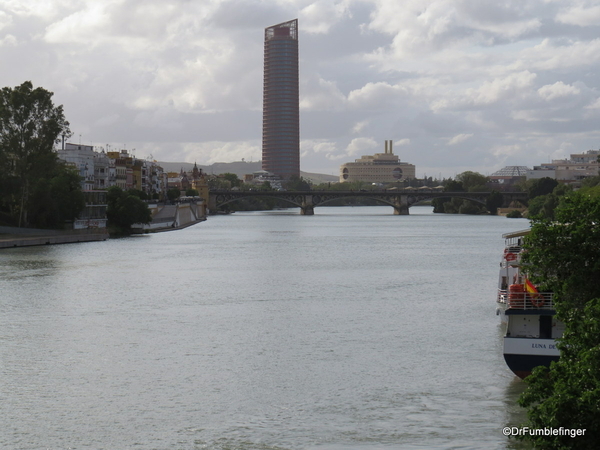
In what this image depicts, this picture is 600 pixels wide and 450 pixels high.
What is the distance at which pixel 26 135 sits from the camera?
57312 millimetres

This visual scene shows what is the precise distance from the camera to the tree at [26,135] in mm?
57156

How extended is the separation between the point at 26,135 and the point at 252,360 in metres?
41.1

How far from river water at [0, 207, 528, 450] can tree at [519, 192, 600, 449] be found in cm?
207

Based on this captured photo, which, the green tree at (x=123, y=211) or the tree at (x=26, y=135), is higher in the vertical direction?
the tree at (x=26, y=135)

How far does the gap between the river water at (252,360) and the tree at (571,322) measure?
6.81 ft

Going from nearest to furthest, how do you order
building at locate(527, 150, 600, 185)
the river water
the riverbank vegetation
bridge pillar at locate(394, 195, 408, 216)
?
the river water < the riverbank vegetation < bridge pillar at locate(394, 195, 408, 216) < building at locate(527, 150, 600, 185)

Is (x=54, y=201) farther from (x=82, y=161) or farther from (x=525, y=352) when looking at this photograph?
(x=525, y=352)

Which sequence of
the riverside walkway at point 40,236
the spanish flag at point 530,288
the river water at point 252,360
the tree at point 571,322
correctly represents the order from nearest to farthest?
the tree at point 571,322
the river water at point 252,360
the spanish flag at point 530,288
the riverside walkway at point 40,236

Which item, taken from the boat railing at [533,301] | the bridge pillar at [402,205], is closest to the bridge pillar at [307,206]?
the bridge pillar at [402,205]

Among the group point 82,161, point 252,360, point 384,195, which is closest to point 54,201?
point 82,161

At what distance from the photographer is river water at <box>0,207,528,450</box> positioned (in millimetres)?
14680

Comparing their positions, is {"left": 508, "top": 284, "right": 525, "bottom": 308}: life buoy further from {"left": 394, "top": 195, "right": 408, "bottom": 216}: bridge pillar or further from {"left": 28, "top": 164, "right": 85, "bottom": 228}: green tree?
{"left": 394, "top": 195, "right": 408, "bottom": 216}: bridge pillar

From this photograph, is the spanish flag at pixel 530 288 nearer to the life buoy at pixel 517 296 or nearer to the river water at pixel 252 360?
the life buoy at pixel 517 296

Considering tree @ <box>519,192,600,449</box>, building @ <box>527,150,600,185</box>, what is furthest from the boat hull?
Answer: building @ <box>527,150,600,185</box>
